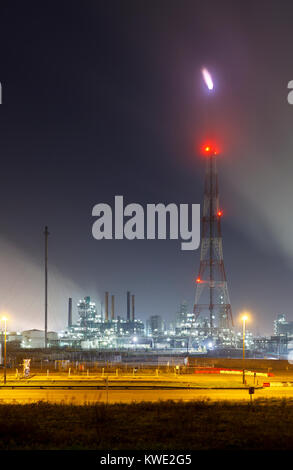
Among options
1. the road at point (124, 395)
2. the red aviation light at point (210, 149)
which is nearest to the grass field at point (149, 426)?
the road at point (124, 395)

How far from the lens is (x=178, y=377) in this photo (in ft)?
121

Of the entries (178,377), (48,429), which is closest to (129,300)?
(178,377)

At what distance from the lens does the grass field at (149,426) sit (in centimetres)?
1430

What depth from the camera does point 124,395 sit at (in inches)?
1051

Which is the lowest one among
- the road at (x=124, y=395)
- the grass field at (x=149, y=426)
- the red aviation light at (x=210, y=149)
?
the road at (x=124, y=395)

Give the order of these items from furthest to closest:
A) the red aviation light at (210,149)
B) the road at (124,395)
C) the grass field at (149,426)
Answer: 1. the red aviation light at (210,149)
2. the road at (124,395)
3. the grass field at (149,426)

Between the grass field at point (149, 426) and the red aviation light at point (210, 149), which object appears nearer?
the grass field at point (149, 426)

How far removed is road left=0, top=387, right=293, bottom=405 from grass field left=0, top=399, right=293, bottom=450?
11.2 feet

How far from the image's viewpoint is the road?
2477cm

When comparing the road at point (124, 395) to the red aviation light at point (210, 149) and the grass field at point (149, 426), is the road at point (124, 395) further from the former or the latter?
the red aviation light at point (210, 149)

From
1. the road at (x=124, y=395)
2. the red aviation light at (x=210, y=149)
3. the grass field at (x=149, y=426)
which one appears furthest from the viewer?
the red aviation light at (x=210, y=149)

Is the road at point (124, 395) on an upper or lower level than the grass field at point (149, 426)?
lower

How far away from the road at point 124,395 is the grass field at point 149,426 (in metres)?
Answer: 3.40

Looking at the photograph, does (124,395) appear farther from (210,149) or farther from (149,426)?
(210,149)
